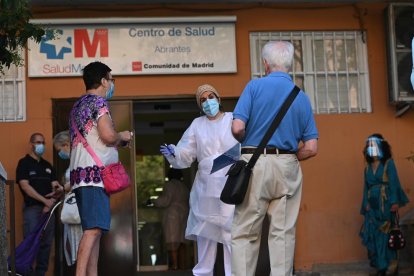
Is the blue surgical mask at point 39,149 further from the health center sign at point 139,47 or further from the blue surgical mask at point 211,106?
the blue surgical mask at point 211,106

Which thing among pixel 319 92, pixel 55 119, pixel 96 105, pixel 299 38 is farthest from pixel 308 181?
pixel 96 105

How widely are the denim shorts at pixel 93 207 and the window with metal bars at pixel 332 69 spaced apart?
462cm

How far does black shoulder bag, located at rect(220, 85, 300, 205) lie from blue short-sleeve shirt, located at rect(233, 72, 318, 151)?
0.12 ft

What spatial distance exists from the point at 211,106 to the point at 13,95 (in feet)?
10.4

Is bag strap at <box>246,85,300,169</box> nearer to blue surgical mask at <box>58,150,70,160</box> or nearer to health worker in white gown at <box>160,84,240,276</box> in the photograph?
health worker in white gown at <box>160,84,240,276</box>

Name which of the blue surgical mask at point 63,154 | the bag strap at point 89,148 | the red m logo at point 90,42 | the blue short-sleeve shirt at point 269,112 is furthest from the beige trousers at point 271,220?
the red m logo at point 90,42

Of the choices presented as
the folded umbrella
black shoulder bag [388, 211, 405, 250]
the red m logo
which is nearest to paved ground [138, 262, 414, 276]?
black shoulder bag [388, 211, 405, 250]

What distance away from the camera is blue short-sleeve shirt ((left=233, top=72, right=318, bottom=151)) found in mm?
5961

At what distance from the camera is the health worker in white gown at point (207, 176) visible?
803 cm

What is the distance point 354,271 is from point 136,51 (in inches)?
153

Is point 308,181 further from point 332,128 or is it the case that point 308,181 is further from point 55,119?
point 55,119

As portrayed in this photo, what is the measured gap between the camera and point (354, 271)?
999cm

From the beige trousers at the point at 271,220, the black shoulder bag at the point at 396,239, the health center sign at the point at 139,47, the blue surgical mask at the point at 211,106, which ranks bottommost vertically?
the black shoulder bag at the point at 396,239

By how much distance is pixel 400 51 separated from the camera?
10391 mm
